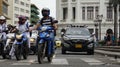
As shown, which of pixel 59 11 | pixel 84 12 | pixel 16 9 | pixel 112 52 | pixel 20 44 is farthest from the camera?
pixel 16 9

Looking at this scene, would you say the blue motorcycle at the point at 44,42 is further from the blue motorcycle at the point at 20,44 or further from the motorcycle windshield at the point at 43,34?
the blue motorcycle at the point at 20,44

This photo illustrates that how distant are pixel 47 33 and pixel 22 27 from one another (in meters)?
2.45

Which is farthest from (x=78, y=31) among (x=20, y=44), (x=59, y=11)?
(x=59, y=11)

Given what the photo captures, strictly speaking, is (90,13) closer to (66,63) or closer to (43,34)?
(43,34)

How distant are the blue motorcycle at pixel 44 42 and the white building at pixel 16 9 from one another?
4528 inches

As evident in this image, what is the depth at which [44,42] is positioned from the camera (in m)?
14.6

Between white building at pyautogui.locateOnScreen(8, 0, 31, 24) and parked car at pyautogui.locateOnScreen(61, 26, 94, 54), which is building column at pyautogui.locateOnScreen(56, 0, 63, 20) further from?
parked car at pyautogui.locateOnScreen(61, 26, 94, 54)

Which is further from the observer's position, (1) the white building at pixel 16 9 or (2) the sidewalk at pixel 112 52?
(1) the white building at pixel 16 9

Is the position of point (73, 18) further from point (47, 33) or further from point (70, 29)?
point (47, 33)

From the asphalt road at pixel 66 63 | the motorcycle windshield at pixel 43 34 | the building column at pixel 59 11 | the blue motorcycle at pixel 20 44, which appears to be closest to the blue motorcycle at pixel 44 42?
the motorcycle windshield at pixel 43 34

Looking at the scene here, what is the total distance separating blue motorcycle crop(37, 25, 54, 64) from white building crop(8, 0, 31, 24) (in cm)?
11500

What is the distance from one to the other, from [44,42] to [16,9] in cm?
13288

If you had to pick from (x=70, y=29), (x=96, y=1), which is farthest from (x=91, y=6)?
(x=70, y=29)

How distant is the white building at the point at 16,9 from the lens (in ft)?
452
